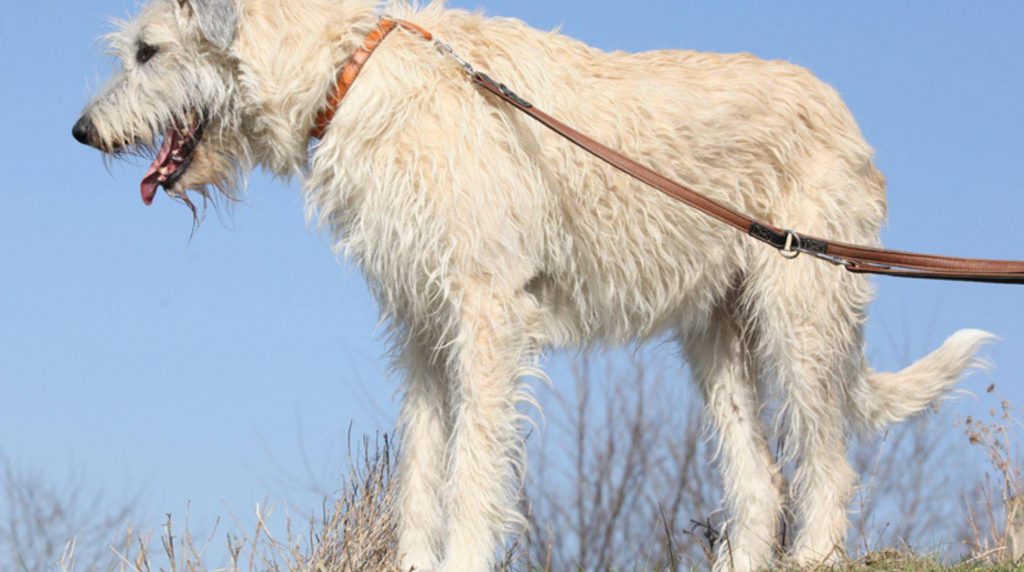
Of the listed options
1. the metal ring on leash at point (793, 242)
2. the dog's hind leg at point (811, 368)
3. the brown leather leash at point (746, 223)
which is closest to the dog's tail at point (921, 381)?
A: the dog's hind leg at point (811, 368)

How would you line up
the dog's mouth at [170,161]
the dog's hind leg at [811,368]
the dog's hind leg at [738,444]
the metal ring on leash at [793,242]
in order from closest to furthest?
the metal ring on leash at [793,242] → the dog's mouth at [170,161] → the dog's hind leg at [811,368] → the dog's hind leg at [738,444]

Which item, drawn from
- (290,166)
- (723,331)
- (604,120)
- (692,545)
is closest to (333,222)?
(290,166)

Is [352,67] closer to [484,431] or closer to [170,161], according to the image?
[170,161]

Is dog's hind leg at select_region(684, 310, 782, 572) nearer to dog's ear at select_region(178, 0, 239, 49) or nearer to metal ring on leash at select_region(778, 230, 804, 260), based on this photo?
metal ring on leash at select_region(778, 230, 804, 260)

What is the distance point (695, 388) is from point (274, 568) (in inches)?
102

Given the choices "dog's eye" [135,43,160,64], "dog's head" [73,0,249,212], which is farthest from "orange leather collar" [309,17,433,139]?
"dog's eye" [135,43,160,64]

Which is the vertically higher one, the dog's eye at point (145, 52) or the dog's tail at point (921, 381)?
the dog's eye at point (145, 52)

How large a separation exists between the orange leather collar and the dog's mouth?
63 cm

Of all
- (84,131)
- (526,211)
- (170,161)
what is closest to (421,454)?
(526,211)

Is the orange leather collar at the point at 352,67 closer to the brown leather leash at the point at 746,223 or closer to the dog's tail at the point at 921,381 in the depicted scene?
the brown leather leash at the point at 746,223

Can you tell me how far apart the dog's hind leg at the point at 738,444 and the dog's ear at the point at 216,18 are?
3037 mm

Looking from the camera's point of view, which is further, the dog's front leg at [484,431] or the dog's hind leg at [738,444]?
the dog's hind leg at [738,444]

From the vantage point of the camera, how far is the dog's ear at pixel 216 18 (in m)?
5.45

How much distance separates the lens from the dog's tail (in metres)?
6.91
